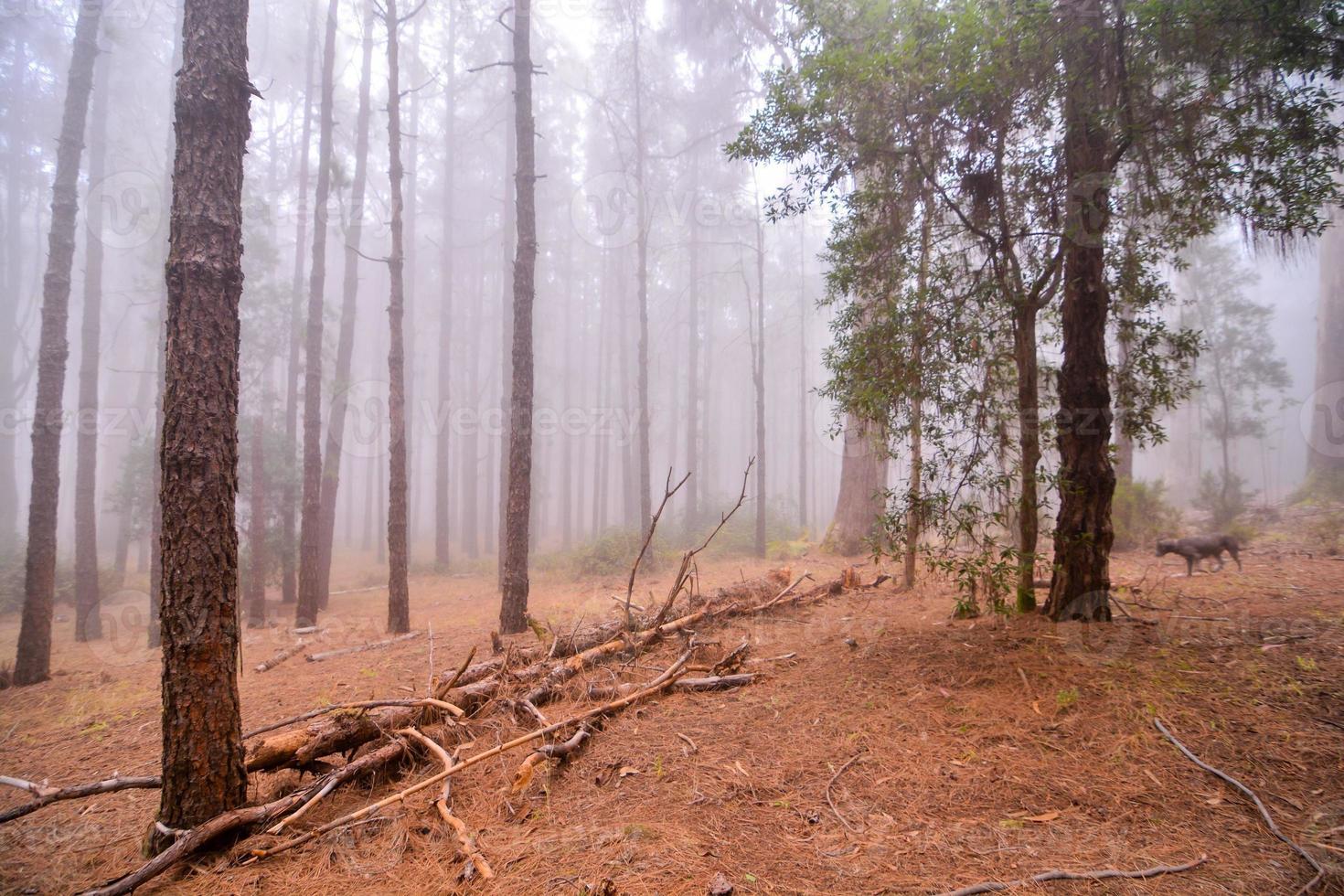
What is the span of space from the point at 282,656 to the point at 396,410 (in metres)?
4.22

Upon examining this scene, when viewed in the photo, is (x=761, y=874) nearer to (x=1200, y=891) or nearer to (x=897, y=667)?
(x=1200, y=891)

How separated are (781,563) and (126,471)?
61.9 ft

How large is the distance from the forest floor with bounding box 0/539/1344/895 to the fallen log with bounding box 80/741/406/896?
13 cm

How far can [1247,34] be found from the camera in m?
4.76

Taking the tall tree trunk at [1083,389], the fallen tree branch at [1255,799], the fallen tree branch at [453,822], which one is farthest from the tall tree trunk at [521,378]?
the fallen tree branch at [1255,799]

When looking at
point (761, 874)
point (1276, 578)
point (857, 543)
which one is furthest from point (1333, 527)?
point (761, 874)

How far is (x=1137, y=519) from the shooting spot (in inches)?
492

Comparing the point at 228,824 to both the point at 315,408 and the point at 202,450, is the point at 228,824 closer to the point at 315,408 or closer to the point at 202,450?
the point at 202,450

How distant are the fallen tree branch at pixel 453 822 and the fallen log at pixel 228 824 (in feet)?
0.90

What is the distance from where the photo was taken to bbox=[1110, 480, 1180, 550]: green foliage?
39.7 ft

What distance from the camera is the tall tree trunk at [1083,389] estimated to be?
213 inches

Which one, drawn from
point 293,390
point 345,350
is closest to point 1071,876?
point 345,350

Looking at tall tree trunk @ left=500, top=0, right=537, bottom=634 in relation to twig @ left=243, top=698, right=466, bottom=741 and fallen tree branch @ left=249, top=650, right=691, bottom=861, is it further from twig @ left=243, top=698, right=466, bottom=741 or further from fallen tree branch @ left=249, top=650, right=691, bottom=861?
fallen tree branch @ left=249, top=650, right=691, bottom=861

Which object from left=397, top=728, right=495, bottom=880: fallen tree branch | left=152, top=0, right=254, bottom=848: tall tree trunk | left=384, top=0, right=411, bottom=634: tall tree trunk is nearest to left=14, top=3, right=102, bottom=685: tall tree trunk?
left=384, top=0, right=411, bottom=634: tall tree trunk
